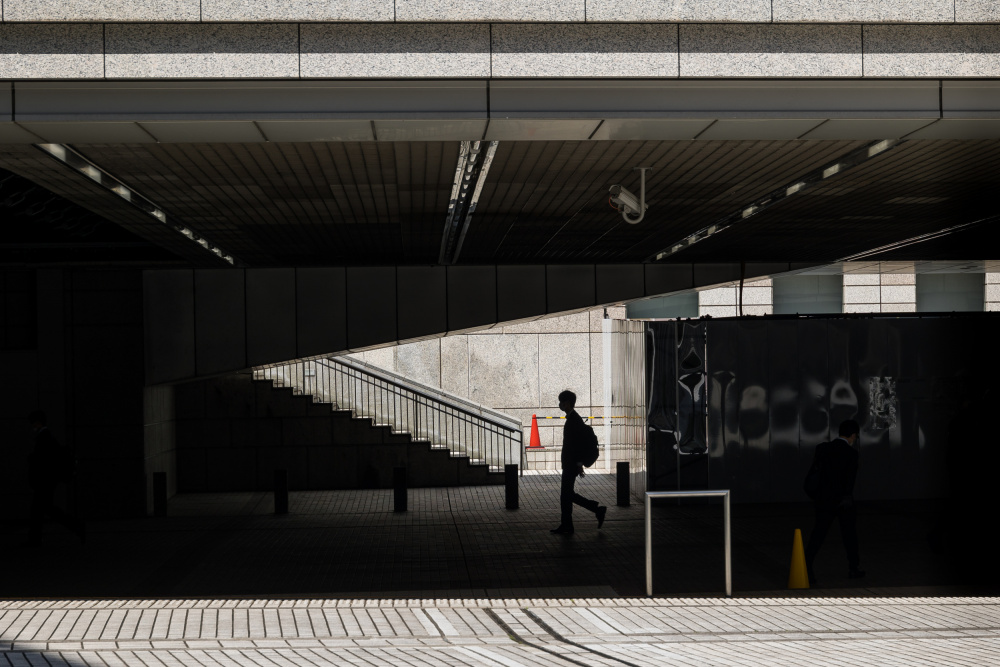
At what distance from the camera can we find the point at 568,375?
922 inches

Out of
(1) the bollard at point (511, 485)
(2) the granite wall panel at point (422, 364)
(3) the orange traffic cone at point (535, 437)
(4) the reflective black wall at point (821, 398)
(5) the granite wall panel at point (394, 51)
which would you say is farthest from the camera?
(2) the granite wall panel at point (422, 364)

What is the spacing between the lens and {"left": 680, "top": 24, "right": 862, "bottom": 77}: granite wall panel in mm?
7367

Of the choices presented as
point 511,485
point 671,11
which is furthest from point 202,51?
point 511,485

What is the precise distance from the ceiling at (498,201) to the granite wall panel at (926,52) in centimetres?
131

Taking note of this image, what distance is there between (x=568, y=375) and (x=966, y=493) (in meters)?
11.5

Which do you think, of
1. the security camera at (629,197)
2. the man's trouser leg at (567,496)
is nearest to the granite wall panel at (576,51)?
the security camera at (629,197)

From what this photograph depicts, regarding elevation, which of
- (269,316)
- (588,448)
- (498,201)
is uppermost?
(498,201)

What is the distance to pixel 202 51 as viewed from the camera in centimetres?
715

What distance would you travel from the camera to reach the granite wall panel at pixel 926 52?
746 centimetres

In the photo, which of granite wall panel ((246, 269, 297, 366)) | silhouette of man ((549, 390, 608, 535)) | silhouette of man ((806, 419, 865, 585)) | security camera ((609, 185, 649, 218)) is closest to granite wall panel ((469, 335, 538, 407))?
granite wall panel ((246, 269, 297, 366))

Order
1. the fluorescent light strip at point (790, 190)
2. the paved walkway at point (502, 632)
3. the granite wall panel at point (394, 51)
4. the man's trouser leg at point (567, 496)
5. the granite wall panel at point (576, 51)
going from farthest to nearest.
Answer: the man's trouser leg at point (567, 496), the fluorescent light strip at point (790, 190), the granite wall panel at point (576, 51), the granite wall panel at point (394, 51), the paved walkway at point (502, 632)

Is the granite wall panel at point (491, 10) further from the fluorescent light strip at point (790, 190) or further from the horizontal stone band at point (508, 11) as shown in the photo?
the fluorescent light strip at point (790, 190)

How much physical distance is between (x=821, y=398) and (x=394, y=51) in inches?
464

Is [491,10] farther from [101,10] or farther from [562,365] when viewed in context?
[562,365]
